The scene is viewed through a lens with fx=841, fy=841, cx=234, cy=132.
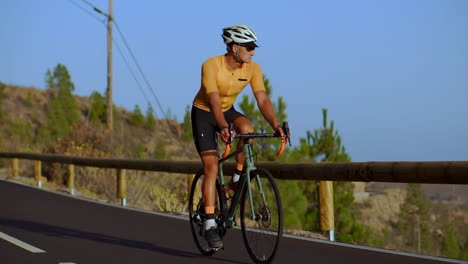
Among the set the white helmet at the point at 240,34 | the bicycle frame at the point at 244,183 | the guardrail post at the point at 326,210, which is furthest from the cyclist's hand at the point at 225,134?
the guardrail post at the point at 326,210

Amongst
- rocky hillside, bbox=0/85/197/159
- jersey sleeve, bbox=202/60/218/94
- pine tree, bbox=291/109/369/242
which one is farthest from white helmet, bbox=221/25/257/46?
rocky hillside, bbox=0/85/197/159

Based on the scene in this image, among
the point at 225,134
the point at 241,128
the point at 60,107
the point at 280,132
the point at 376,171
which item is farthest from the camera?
the point at 60,107

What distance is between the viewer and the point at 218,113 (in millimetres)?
7805

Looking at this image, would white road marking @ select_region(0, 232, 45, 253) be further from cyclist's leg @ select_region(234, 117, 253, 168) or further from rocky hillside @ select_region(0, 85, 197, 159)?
rocky hillside @ select_region(0, 85, 197, 159)

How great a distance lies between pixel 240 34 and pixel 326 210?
3836mm

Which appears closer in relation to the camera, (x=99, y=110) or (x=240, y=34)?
(x=240, y=34)

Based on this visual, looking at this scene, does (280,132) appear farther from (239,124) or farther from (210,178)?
(210,178)

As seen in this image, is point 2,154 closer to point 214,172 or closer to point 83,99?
point 214,172

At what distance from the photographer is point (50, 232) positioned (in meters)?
11.4

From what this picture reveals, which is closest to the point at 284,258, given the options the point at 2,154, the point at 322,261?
the point at 322,261

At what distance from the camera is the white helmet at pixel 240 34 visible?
7.82m

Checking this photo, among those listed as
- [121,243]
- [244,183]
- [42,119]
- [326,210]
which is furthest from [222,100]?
[42,119]

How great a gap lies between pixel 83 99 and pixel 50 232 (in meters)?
108

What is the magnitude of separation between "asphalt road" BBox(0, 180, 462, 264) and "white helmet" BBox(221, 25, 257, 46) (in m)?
2.20
